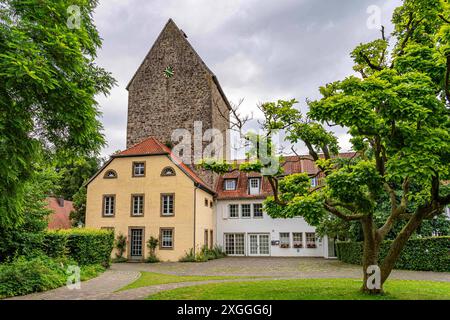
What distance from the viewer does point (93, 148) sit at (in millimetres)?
11617

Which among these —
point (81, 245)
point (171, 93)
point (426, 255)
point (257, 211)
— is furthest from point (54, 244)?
point (171, 93)

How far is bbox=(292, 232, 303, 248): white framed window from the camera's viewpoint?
102 ft

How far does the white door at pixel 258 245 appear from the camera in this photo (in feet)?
104

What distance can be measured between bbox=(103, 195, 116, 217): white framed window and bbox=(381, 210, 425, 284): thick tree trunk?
2237 cm

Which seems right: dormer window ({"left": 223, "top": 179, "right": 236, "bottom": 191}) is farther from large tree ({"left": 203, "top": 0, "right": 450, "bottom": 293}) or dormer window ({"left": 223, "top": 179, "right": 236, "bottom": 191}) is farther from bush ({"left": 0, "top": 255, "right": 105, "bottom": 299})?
large tree ({"left": 203, "top": 0, "right": 450, "bottom": 293})

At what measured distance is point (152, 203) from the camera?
28016 mm

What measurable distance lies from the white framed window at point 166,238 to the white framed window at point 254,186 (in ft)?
30.2

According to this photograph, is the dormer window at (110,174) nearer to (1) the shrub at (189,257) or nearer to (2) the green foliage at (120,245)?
(2) the green foliage at (120,245)

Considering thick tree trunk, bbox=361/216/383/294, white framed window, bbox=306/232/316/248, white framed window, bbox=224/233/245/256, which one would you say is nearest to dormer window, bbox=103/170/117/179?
white framed window, bbox=224/233/245/256

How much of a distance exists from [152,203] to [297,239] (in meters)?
12.8

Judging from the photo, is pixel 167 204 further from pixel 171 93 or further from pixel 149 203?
pixel 171 93
